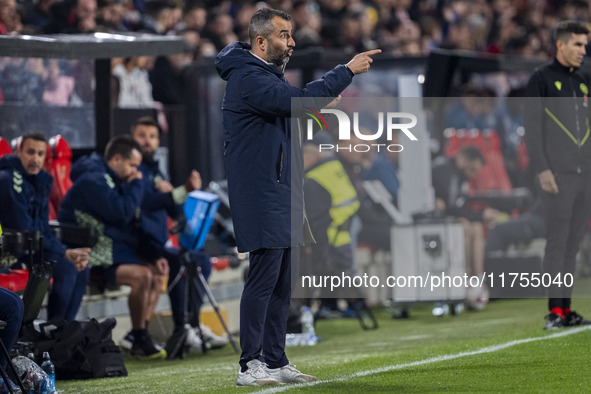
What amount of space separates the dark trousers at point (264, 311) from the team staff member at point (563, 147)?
3174mm

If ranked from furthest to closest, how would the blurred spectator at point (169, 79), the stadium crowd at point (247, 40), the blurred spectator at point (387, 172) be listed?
the blurred spectator at point (169, 79) → the blurred spectator at point (387, 172) → the stadium crowd at point (247, 40)

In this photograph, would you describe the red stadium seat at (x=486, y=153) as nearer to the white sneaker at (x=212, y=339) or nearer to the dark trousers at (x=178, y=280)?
the dark trousers at (x=178, y=280)

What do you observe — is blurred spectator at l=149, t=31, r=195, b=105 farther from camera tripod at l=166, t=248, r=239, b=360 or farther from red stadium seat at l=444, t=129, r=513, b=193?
camera tripod at l=166, t=248, r=239, b=360

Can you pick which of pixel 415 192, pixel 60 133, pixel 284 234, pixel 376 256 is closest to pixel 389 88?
pixel 415 192

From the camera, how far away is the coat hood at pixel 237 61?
21.6 ft

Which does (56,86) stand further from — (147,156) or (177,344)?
(177,344)

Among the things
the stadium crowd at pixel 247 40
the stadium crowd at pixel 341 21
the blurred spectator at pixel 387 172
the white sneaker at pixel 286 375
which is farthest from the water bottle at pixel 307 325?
the white sneaker at pixel 286 375

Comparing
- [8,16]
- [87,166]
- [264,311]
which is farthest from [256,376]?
[8,16]

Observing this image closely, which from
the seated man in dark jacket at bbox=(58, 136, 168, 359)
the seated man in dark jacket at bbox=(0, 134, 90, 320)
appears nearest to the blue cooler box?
the seated man in dark jacket at bbox=(58, 136, 168, 359)

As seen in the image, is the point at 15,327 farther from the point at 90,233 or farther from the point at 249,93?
the point at 90,233

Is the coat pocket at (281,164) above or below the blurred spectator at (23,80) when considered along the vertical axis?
below

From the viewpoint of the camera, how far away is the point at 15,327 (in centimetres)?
656

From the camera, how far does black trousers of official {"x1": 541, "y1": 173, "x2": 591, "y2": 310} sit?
920 centimetres

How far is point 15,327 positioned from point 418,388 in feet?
7.16
